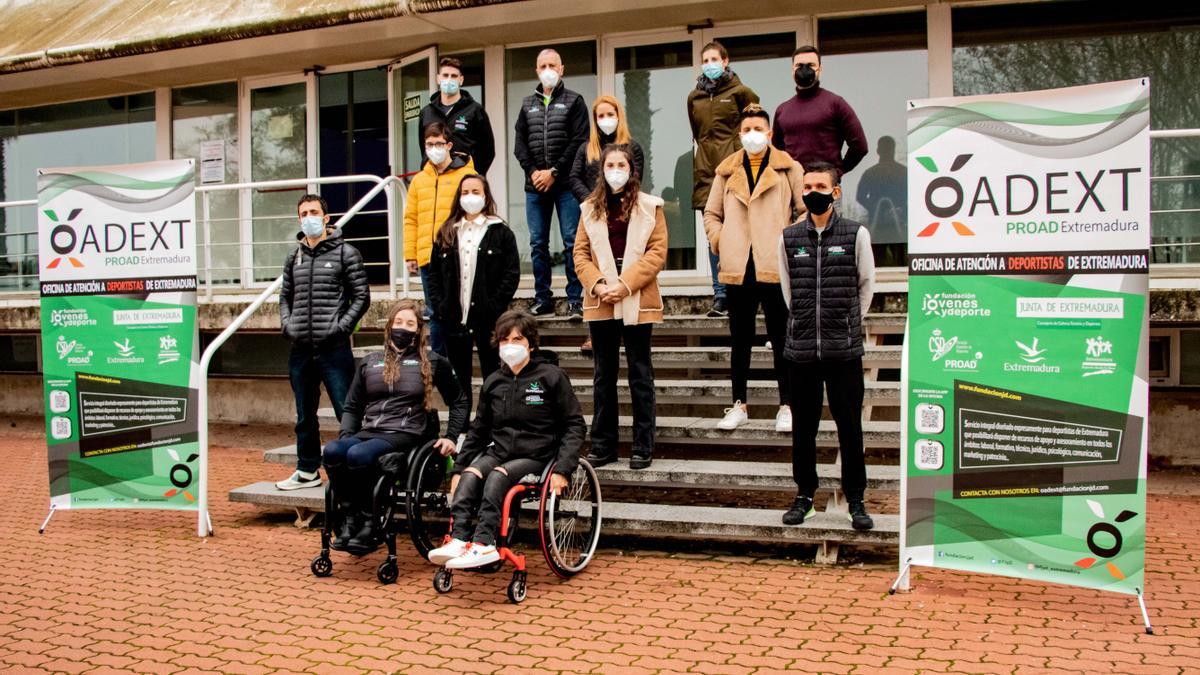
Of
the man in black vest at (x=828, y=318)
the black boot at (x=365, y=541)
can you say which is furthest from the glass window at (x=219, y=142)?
the man in black vest at (x=828, y=318)

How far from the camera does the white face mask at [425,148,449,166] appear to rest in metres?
7.34

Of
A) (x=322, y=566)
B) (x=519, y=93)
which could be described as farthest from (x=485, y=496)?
(x=519, y=93)

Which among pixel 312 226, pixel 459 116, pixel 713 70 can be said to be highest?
pixel 713 70

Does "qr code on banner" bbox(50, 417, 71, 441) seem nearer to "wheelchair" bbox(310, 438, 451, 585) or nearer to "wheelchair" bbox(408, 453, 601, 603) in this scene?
"wheelchair" bbox(310, 438, 451, 585)

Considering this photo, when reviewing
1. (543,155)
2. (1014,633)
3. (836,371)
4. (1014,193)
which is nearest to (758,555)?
(836,371)

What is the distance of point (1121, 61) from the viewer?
900 cm

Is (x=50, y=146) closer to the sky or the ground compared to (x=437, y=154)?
closer to the sky

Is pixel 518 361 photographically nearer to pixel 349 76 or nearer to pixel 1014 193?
pixel 1014 193

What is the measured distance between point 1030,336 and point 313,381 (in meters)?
4.39

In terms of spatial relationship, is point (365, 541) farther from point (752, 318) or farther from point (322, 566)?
point (752, 318)

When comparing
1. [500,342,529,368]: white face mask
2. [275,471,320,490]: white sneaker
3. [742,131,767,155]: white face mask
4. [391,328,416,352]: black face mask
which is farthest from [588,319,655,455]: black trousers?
[275,471,320,490]: white sneaker

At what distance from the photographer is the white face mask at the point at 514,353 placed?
18.9 ft

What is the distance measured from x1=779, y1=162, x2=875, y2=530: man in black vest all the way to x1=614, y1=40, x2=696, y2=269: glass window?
14.0 feet

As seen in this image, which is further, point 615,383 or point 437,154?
point 437,154
